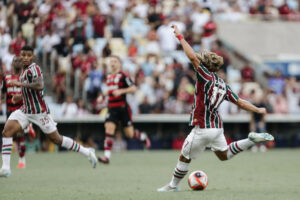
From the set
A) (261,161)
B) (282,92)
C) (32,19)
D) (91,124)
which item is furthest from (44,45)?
(261,161)

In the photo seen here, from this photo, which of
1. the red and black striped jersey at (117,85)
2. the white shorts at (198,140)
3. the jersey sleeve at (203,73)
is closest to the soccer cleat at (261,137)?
the white shorts at (198,140)

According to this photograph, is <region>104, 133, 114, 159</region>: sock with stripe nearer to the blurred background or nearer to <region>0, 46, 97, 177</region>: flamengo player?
<region>0, 46, 97, 177</region>: flamengo player

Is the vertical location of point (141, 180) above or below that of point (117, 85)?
below

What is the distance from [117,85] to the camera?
A: 15344 millimetres

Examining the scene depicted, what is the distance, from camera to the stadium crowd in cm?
2258

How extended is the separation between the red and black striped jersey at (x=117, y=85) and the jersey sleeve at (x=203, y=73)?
20.0 feet

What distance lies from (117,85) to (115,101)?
1.36 ft

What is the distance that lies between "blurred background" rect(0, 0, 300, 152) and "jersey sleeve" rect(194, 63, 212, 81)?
12.7 metres

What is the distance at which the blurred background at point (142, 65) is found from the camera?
22469mm

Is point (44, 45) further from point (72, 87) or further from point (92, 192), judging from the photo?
point (92, 192)

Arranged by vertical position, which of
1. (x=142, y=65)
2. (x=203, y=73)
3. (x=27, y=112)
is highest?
(x=142, y=65)

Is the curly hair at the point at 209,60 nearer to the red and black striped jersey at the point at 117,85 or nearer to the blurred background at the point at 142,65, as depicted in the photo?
the red and black striped jersey at the point at 117,85

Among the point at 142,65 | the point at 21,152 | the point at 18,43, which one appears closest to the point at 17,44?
the point at 18,43

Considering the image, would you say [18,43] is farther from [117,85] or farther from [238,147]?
[238,147]
